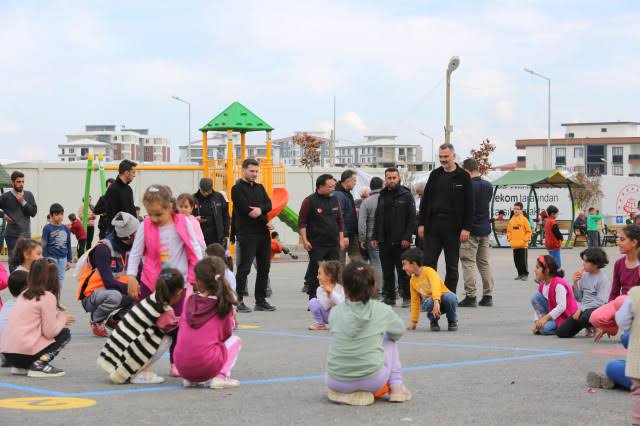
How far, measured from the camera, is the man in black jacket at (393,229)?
15.3m

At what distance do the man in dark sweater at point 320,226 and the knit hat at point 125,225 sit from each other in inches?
151

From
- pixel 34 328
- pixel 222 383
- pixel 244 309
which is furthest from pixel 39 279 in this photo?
pixel 244 309

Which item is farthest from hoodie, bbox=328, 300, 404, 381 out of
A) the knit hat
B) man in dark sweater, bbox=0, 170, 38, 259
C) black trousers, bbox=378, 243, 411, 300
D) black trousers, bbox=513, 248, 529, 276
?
black trousers, bbox=513, 248, 529, 276

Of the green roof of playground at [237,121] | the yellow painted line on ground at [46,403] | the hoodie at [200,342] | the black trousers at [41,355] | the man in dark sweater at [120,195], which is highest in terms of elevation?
the green roof of playground at [237,121]

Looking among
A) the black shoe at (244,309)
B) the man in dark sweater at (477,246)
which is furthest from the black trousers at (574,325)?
the black shoe at (244,309)

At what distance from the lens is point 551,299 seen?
11.8 meters

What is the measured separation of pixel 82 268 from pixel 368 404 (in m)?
5.05

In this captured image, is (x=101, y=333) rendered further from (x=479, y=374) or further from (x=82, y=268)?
(x=479, y=374)

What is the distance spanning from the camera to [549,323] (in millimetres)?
11719

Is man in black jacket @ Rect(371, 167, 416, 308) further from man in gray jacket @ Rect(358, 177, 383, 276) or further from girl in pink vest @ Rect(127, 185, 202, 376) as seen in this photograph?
girl in pink vest @ Rect(127, 185, 202, 376)

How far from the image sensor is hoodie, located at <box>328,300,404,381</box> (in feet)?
24.2

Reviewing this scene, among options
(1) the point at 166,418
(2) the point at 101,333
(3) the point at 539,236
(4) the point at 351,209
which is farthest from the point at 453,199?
(3) the point at 539,236

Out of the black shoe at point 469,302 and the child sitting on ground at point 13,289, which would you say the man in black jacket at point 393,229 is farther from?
the child sitting on ground at point 13,289

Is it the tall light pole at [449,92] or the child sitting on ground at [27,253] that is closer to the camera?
the child sitting on ground at [27,253]
